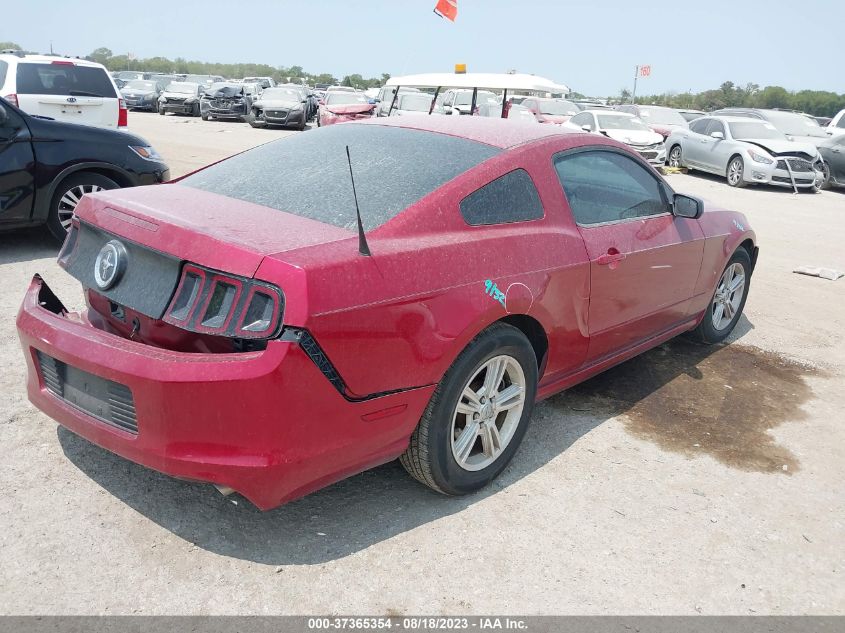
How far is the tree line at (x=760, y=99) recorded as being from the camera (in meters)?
72.1

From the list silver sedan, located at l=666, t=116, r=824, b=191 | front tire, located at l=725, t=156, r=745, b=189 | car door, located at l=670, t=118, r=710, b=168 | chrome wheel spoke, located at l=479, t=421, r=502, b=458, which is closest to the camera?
chrome wheel spoke, located at l=479, t=421, r=502, b=458

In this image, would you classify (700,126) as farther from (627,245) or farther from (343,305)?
(343,305)

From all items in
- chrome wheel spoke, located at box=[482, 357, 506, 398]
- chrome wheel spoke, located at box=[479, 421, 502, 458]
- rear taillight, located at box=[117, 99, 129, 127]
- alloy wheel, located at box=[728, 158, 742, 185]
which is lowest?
chrome wheel spoke, located at box=[479, 421, 502, 458]

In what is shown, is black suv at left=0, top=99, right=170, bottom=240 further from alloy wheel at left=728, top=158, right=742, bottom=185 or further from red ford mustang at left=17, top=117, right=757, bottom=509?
alloy wheel at left=728, top=158, right=742, bottom=185

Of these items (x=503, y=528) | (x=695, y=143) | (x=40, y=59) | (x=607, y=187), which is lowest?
(x=503, y=528)

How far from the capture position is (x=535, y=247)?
11.1 ft

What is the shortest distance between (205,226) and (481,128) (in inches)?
66.2

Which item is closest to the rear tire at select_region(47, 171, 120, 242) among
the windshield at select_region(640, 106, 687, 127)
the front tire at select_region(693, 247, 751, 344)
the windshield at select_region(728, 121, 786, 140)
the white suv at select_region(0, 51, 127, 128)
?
the white suv at select_region(0, 51, 127, 128)

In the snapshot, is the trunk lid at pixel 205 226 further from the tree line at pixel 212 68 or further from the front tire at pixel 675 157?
the tree line at pixel 212 68

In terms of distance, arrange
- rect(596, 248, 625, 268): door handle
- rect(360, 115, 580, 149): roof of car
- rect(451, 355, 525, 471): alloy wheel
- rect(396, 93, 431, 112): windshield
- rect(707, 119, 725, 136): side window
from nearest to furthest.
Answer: rect(451, 355, 525, 471): alloy wheel → rect(360, 115, 580, 149): roof of car → rect(596, 248, 625, 268): door handle → rect(707, 119, 725, 136): side window → rect(396, 93, 431, 112): windshield

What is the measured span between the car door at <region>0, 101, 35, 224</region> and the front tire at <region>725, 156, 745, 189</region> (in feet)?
47.7

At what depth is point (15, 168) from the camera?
6301mm

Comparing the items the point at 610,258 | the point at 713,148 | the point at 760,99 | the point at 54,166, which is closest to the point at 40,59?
the point at 54,166

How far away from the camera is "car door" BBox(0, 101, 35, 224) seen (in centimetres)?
625
